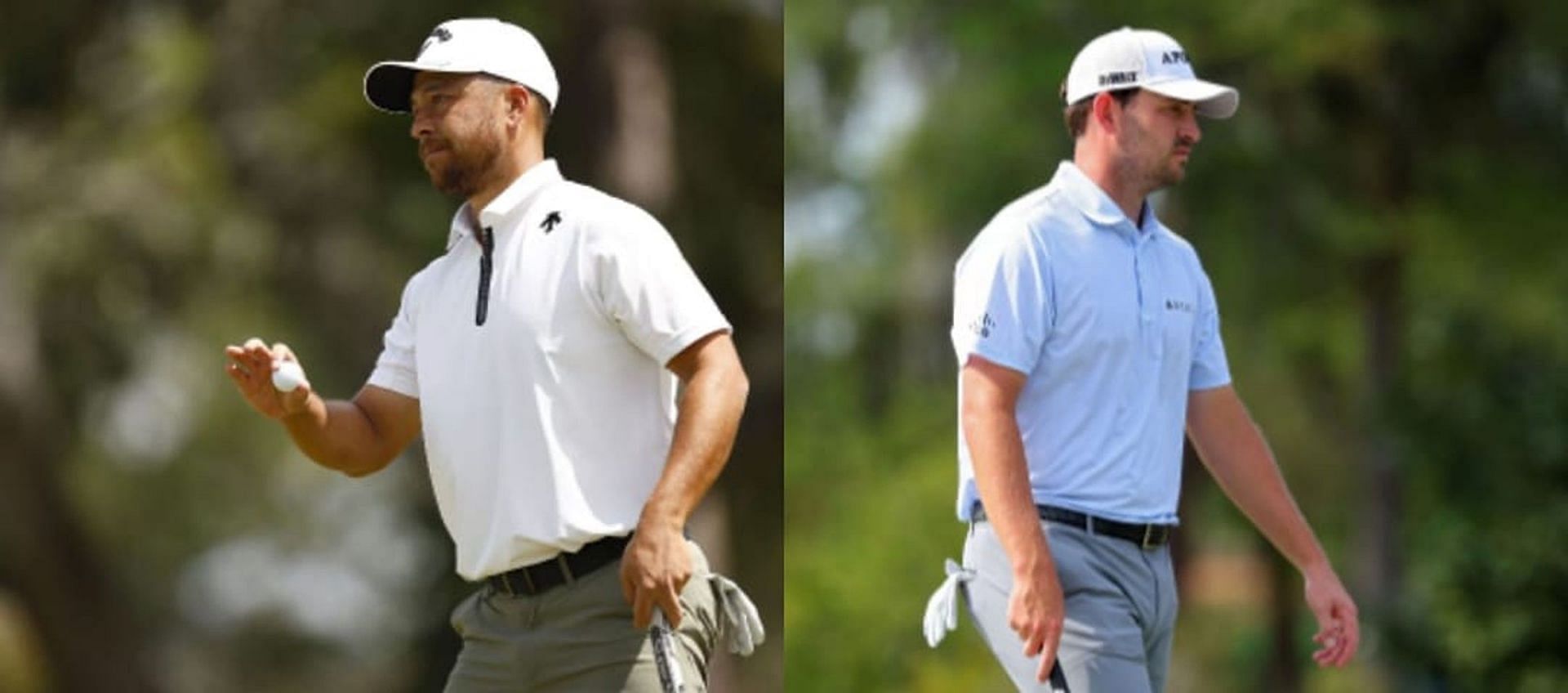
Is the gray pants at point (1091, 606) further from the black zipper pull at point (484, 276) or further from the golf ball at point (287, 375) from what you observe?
the golf ball at point (287, 375)

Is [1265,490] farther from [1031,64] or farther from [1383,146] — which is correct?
[1383,146]

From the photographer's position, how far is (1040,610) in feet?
20.6

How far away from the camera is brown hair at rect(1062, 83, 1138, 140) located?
264 inches

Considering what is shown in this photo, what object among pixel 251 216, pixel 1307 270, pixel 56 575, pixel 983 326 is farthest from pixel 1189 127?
pixel 251 216

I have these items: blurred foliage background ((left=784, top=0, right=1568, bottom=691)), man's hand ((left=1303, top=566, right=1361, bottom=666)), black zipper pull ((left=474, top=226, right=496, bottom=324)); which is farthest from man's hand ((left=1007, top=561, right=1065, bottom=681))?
blurred foliage background ((left=784, top=0, right=1568, bottom=691))

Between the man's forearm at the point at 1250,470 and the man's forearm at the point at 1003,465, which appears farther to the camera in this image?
the man's forearm at the point at 1250,470

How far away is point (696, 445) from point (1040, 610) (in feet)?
3.02

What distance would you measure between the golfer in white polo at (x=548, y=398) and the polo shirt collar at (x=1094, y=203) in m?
1.06

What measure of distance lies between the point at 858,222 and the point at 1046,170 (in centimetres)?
1063

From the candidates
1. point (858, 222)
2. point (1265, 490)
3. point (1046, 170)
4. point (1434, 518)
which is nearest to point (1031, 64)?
point (1046, 170)

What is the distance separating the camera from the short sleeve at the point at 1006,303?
21.2ft

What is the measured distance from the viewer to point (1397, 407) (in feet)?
72.4

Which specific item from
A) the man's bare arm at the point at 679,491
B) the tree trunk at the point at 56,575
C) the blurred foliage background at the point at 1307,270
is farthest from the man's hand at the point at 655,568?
the tree trunk at the point at 56,575

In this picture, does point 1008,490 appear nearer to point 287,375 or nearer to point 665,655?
point 665,655
